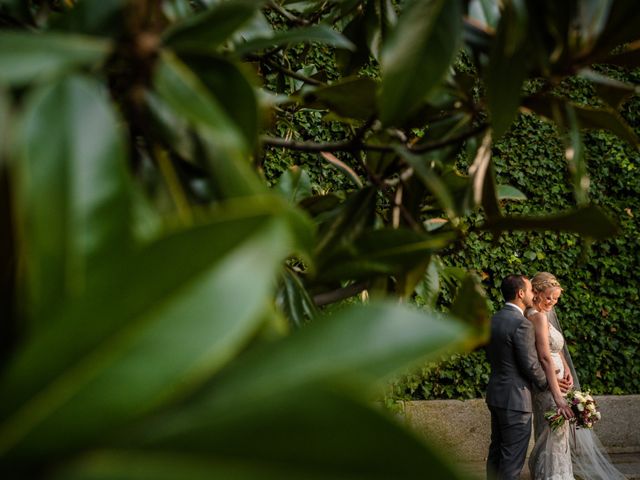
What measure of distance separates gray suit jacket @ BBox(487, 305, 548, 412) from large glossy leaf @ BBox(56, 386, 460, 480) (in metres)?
4.52

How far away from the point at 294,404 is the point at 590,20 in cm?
40

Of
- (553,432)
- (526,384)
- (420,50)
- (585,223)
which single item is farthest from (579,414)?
(420,50)

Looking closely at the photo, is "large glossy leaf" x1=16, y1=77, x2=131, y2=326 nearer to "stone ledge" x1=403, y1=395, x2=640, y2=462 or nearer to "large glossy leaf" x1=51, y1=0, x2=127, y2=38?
"large glossy leaf" x1=51, y1=0, x2=127, y2=38

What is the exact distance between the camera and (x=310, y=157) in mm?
5387

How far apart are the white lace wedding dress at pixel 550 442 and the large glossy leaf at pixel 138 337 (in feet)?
16.2

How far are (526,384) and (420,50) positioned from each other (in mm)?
4532

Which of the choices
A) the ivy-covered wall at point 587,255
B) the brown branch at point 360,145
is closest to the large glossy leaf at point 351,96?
the brown branch at point 360,145

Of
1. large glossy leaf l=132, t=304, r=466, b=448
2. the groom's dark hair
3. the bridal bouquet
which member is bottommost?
the bridal bouquet

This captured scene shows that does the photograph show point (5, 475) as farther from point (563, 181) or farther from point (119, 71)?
point (563, 181)

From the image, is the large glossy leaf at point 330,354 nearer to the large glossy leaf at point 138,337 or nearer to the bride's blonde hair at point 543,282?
the large glossy leaf at point 138,337

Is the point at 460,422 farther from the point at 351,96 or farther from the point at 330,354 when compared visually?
the point at 330,354

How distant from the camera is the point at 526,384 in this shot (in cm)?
463

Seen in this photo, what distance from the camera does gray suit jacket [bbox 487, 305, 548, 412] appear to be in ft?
14.9

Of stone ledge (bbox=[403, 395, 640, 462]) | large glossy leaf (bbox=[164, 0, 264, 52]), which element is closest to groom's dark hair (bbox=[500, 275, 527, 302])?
stone ledge (bbox=[403, 395, 640, 462])
